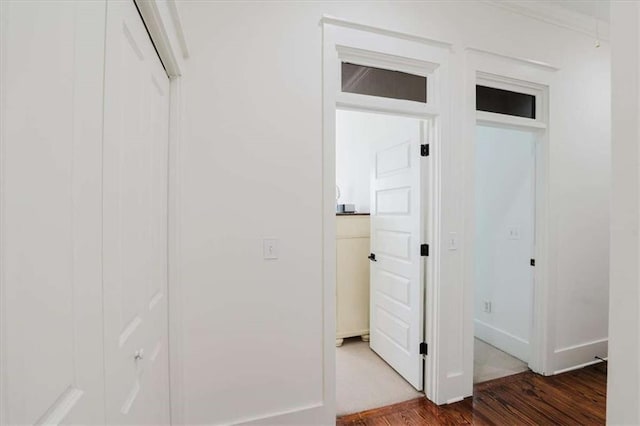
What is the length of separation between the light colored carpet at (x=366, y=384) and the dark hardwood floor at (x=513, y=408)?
0.07m

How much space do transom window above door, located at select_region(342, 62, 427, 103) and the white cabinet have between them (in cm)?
138

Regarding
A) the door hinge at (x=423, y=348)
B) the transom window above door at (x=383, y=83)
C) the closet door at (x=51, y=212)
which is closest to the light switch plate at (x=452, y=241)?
the door hinge at (x=423, y=348)

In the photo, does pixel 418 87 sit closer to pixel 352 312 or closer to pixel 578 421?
pixel 352 312

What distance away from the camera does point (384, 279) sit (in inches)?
107

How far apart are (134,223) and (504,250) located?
3262 millimetres

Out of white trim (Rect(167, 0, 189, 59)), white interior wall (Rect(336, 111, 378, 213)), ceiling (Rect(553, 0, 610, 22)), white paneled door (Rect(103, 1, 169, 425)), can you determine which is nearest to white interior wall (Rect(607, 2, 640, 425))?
white paneled door (Rect(103, 1, 169, 425))

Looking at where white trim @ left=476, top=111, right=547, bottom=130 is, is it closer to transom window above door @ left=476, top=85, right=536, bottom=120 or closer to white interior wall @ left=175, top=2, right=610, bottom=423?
transom window above door @ left=476, top=85, right=536, bottom=120

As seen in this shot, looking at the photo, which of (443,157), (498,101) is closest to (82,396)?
(443,157)

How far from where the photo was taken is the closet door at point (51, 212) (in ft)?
1.41

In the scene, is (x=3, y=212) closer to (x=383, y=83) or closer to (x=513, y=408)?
(x=383, y=83)

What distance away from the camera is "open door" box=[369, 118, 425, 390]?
227cm

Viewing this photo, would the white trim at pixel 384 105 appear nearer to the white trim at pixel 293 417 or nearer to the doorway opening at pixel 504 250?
the doorway opening at pixel 504 250

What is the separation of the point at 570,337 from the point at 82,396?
3.44 metres

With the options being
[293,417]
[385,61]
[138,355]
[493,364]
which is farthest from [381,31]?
[493,364]
